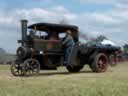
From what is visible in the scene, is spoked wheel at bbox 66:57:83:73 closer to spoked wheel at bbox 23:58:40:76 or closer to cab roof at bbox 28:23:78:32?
cab roof at bbox 28:23:78:32

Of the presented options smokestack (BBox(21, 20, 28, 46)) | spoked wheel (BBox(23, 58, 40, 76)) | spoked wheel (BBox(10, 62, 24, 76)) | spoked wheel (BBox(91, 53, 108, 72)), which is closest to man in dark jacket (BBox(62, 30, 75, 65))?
spoked wheel (BBox(91, 53, 108, 72))

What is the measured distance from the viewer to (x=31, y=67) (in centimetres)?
1778

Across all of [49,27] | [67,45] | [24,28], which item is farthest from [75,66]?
[24,28]

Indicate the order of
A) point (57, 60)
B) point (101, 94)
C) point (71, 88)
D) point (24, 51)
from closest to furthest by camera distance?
point (101, 94) < point (71, 88) < point (24, 51) < point (57, 60)

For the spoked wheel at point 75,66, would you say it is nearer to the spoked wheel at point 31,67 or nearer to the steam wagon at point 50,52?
the steam wagon at point 50,52

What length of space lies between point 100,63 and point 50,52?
258 cm

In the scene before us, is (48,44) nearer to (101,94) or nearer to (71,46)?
(71,46)

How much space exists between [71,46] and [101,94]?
821cm

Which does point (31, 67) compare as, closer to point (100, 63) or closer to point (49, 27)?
point (49, 27)

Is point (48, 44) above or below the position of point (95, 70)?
above

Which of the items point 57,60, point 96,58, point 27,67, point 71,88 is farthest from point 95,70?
point 71,88

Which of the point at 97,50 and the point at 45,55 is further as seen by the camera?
the point at 97,50

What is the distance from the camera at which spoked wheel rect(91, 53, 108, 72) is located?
19431 millimetres

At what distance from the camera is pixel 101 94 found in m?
10.9
